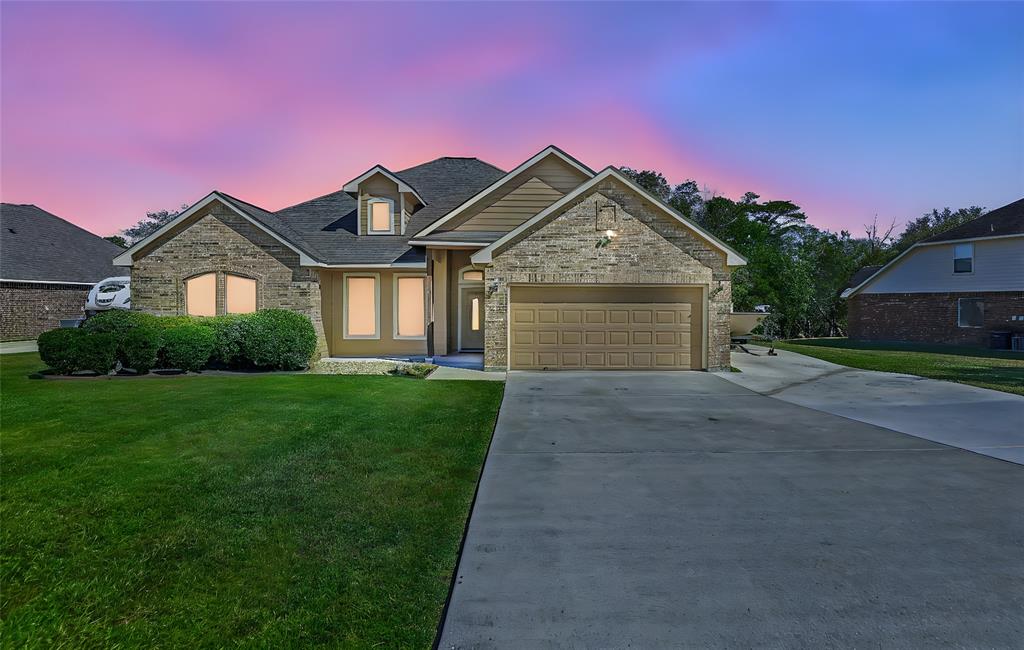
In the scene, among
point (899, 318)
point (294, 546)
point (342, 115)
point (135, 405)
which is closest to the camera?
point (294, 546)

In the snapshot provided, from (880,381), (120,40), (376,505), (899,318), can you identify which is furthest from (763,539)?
(899,318)

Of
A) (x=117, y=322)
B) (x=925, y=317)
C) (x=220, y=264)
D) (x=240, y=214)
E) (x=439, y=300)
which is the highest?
(x=240, y=214)

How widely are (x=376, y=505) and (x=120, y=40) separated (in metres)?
11.9

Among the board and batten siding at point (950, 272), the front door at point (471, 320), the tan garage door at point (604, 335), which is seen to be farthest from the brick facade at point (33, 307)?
the board and batten siding at point (950, 272)

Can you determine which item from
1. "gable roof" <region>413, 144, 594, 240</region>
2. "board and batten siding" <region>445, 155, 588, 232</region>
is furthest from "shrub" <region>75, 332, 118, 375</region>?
"board and batten siding" <region>445, 155, 588, 232</region>

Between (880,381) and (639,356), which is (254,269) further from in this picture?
(880,381)

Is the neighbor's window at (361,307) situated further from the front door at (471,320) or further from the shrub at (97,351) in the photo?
the shrub at (97,351)

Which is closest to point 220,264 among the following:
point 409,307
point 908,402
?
point 409,307

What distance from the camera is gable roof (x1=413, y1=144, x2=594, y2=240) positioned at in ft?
52.4

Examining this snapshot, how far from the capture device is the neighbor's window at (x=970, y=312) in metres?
23.9

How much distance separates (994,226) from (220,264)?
110ft

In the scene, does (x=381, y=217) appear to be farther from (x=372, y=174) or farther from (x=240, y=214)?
(x=240, y=214)

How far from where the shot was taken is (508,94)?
50.3 feet

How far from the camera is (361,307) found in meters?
16.9
